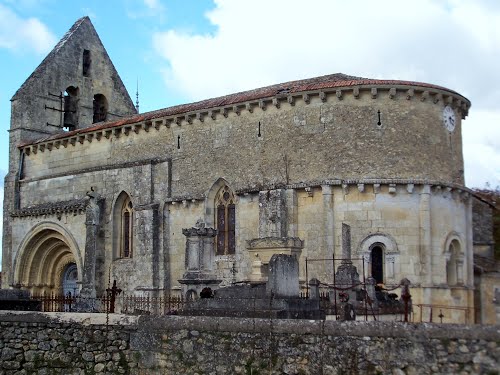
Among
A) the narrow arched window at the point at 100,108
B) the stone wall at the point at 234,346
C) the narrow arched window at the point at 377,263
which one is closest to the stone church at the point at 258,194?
the narrow arched window at the point at 377,263

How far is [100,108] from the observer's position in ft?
111

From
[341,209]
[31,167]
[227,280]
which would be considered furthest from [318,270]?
[31,167]

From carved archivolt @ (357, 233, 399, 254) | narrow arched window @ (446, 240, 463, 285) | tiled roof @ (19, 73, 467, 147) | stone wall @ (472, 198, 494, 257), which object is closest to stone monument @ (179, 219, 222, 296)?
carved archivolt @ (357, 233, 399, 254)

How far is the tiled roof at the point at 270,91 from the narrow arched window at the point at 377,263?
5020 mm

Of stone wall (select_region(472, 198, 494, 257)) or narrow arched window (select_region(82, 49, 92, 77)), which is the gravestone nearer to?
stone wall (select_region(472, 198, 494, 257))

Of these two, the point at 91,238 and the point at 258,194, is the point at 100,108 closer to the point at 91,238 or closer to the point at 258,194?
the point at 91,238

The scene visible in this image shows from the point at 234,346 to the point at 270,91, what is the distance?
14.2 metres

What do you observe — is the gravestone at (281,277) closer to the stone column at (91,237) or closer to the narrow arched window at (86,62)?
the stone column at (91,237)

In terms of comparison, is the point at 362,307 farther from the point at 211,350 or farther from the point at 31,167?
the point at 31,167

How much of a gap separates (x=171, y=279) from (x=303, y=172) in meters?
6.37

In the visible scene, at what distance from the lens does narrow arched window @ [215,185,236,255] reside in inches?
945

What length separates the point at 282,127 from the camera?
891 inches

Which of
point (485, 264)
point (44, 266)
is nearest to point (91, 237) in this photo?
point (44, 266)

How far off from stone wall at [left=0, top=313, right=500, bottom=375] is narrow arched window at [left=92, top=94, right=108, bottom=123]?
22142 millimetres
